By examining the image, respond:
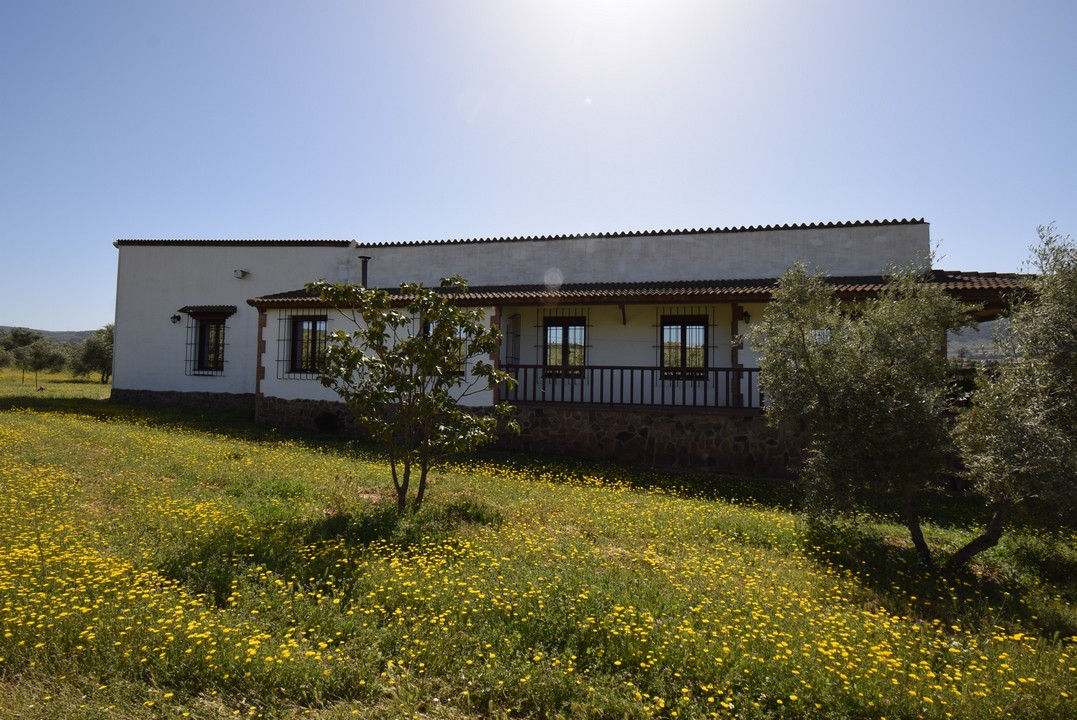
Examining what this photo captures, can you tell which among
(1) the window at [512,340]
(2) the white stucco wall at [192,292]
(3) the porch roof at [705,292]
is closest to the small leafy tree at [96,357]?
(2) the white stucco wall at [192,292]

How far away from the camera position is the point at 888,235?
47.5 ft

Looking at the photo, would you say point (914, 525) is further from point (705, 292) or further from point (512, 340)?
point (512, 340)

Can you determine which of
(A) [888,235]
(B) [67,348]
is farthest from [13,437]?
(B) [67,348]

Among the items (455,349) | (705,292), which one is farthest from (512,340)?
(455,349)

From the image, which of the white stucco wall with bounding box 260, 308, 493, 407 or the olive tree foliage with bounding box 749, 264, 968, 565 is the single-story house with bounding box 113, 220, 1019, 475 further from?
the olive tree foliage with bounding box 749, 264, 968, 565

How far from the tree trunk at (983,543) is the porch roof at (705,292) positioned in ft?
17.2

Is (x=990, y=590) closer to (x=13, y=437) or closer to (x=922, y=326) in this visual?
(x=922, y=326)

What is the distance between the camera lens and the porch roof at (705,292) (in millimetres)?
10773

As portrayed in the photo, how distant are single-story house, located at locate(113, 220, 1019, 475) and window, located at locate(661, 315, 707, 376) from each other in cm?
3

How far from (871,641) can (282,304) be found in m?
14.6

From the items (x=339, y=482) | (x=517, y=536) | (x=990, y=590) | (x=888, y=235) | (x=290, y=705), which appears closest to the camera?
(x=290, y=705)

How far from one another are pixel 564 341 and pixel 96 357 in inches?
1334

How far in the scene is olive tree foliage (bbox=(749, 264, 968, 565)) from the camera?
21.6ft

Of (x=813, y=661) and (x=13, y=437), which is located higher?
(x=13, y=437)
